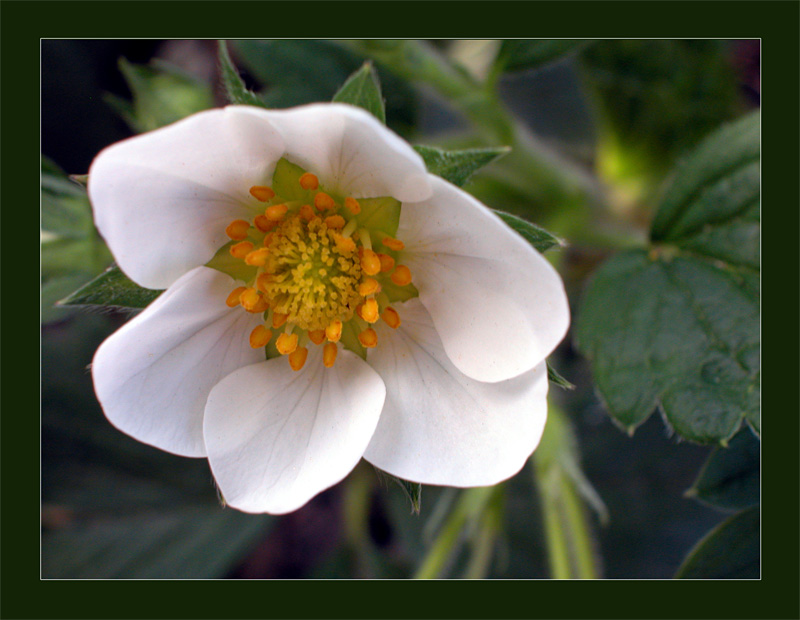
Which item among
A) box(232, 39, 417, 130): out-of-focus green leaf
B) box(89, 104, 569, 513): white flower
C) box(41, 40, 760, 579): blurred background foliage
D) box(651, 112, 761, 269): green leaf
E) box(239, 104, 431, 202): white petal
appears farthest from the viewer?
box(232, 39, 417, 130): out-of-focus green leaf

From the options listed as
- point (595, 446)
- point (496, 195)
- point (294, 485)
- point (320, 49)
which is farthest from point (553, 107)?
point (294, 485)

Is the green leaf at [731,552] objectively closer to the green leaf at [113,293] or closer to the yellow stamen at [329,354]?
the yellow stamen at [329,354]

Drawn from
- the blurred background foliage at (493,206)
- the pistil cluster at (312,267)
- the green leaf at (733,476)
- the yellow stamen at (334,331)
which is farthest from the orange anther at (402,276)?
the green leaf at (733,476)

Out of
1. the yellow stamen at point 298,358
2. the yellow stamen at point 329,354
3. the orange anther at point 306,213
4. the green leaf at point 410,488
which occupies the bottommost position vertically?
the green leaf at point 410,488

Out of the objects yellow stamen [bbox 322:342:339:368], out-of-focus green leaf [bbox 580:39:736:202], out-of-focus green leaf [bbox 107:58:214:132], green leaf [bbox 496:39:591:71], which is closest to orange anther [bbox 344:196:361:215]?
yellow stamen [bbox 322:342:339:368]

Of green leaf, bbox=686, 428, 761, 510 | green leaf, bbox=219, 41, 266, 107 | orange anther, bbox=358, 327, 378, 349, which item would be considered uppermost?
green leaf, bbox=219, 41, 266, 107

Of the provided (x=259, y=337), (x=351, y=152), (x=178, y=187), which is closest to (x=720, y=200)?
(x=351, y=152)

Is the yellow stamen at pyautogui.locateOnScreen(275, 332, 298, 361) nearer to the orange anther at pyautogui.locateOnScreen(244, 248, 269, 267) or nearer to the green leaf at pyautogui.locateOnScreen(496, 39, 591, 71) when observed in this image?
the orange anther at pyautogui.locateOnScreen(244, 248, 269, 267)
